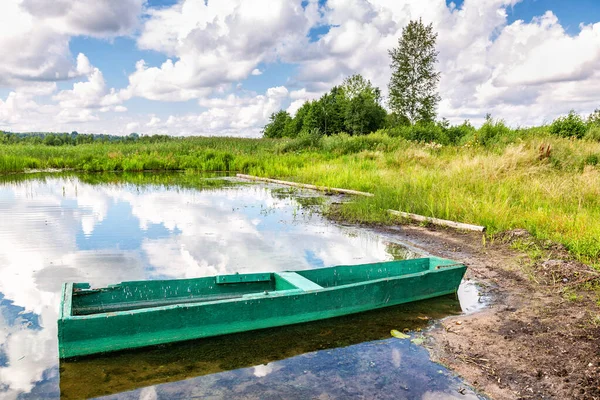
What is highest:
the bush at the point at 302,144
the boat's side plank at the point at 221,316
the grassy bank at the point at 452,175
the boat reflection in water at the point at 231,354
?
the bush at the point at 302,144

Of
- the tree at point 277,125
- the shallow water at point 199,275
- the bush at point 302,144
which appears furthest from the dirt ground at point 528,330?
the tree at point 277,125

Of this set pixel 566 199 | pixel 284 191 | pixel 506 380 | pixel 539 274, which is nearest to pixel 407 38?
pixel 284 191

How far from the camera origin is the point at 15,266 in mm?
7066

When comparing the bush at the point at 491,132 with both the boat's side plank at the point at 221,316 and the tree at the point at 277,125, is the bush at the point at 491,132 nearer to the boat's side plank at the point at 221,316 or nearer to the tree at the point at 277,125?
the boat's side plank at the point at 221,316

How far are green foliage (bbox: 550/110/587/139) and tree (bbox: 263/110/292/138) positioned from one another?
158 ft

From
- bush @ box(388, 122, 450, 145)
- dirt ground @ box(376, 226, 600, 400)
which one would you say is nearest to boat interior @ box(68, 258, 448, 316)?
dirt ground @ box(376, 226, 600, 400)

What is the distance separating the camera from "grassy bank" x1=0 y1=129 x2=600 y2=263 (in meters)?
8.91

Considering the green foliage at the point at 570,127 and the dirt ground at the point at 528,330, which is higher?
the green foliage at the point at 570,127

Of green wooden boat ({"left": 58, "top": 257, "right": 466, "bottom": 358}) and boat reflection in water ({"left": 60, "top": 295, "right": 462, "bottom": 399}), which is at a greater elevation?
green wooden boat ({"left": 58, "top": 257, "right": 466, "bottom": 358})

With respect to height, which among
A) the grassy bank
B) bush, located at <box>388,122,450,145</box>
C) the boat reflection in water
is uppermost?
bush, located at <box>388,122,450,145</box>

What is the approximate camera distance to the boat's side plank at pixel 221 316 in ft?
13.5

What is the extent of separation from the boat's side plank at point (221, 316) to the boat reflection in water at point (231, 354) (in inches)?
→ 4.0

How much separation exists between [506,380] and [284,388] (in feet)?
5.97

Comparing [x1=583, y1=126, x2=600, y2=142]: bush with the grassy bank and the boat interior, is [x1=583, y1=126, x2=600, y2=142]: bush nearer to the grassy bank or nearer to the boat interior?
the grassy bank
